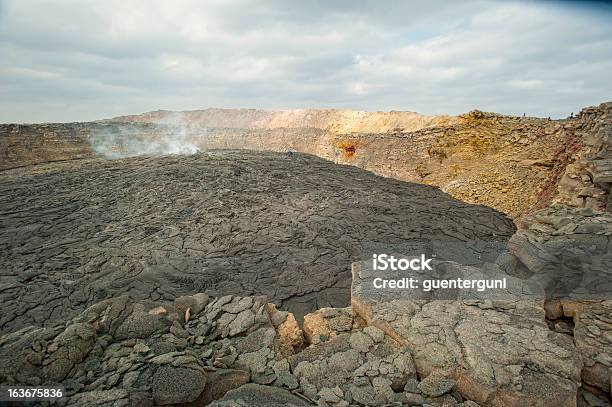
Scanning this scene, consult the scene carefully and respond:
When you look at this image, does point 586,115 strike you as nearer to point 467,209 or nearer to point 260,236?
point 467,209

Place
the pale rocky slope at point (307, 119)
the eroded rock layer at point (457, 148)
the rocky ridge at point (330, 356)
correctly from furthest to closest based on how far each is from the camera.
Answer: the pale rocky slope at point (307, 119)
the eroded rock layer at point (457, 148)
the rocky ridge at point (330, 356)

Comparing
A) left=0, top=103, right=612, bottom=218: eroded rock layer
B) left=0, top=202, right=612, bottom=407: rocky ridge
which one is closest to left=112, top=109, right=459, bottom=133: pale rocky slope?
left=0, top=103, right=612, bottom=218: eroded rock layer

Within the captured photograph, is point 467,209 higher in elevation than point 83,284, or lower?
higher

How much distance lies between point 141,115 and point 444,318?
38.2 meters

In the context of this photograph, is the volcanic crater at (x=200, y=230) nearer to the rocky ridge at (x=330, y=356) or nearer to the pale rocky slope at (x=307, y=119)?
the rocky ridge at (x=330, y=356)

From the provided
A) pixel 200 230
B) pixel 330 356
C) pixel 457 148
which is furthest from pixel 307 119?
pixel 330 356

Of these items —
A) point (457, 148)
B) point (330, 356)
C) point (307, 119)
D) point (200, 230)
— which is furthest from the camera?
point (307, 119)

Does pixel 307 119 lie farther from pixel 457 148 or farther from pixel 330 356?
pixel 330 356

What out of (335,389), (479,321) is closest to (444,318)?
(479,321)

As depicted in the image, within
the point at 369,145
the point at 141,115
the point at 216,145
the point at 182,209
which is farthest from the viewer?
the point at 141,115

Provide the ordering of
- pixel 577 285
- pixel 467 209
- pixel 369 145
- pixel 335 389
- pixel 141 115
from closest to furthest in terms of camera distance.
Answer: pixel 335 389, pixel 577 285, pixel 467 209, pixel 369 145, pixel 141 115

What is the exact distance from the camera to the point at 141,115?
34656 millimetres

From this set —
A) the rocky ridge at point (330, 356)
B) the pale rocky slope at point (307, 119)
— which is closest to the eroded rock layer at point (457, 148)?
the pale rocky slope at point (307, 119)

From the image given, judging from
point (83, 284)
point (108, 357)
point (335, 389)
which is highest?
point (108, 357)
